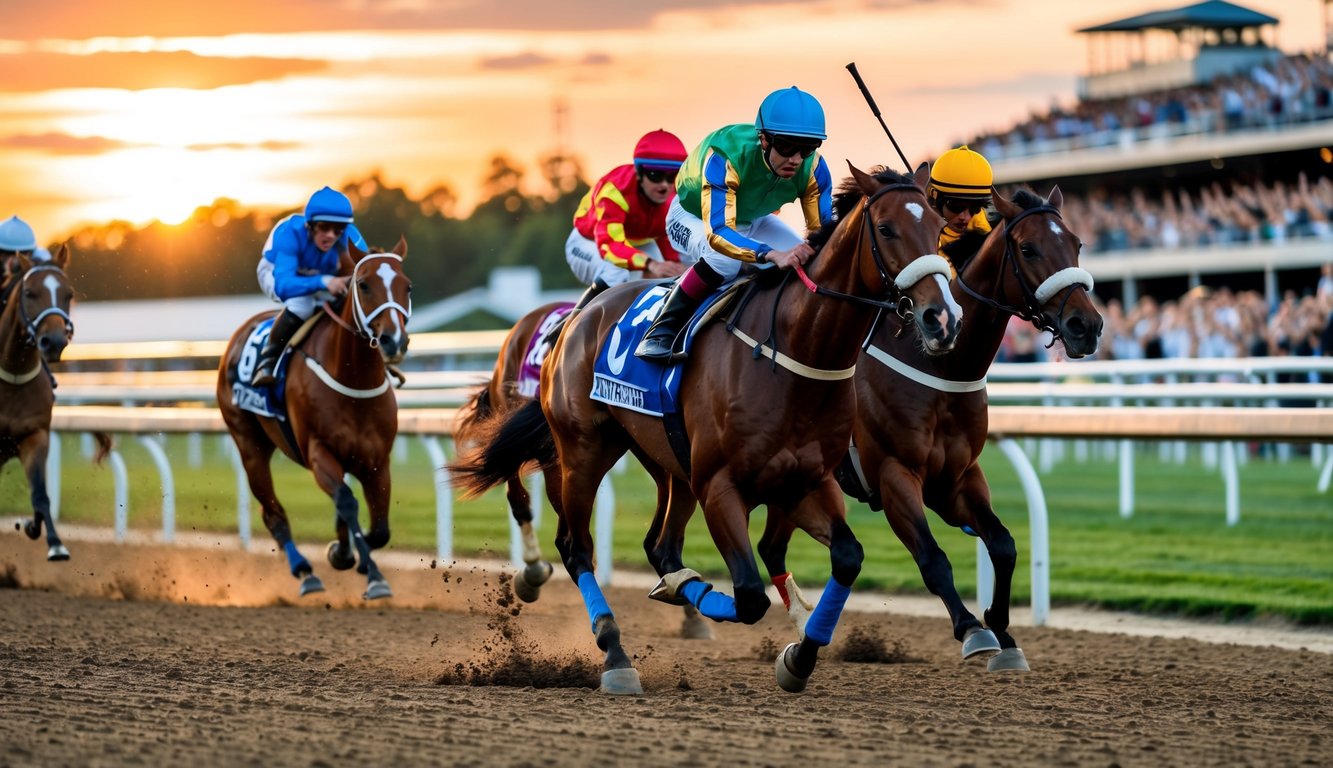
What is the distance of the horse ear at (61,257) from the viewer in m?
9.18

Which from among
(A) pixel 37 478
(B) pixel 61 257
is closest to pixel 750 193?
(A) pixel 37 478

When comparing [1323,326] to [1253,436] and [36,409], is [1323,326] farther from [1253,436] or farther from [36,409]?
[36,409]

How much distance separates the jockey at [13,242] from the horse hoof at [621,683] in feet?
17.1

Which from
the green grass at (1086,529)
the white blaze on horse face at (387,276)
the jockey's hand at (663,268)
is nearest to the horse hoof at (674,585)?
the jockey's hand at (663,268)

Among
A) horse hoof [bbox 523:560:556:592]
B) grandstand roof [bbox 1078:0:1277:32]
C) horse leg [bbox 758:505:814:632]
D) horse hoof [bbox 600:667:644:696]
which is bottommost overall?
horse hoof [bbox 523:560:556:592]

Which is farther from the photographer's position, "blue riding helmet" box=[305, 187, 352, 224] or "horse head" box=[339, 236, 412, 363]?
"blue riding helmet" box=[305, 187, 352, 224]

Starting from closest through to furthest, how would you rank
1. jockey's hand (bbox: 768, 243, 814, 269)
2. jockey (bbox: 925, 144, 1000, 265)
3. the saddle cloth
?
1. jockey's hand (bbox: 768, 243, 814, 269)
2. jockey (bbox: 925, 144, 1000, 265)
3. the saddle cloth

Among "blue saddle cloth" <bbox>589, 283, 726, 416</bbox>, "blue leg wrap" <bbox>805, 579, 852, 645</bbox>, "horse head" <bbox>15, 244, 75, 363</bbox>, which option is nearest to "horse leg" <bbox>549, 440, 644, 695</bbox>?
"blue saddle cloth" <bbox>589, 283, 726, 416</bbox>

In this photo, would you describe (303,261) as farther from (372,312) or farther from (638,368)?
(638,368)

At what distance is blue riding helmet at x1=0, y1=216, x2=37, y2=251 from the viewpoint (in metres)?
9.37

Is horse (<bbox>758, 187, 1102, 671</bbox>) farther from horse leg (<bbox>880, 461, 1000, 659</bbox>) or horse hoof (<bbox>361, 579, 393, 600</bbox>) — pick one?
horse hoof (<bbox>361, 579, 393, 600</bbox>)

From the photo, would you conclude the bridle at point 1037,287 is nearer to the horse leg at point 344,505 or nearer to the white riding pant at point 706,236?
the white riding pant at point 706,236

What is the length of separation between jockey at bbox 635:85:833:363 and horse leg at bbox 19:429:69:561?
4.24 meters

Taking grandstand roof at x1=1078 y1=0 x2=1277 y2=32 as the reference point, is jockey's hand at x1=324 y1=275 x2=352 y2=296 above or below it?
below
